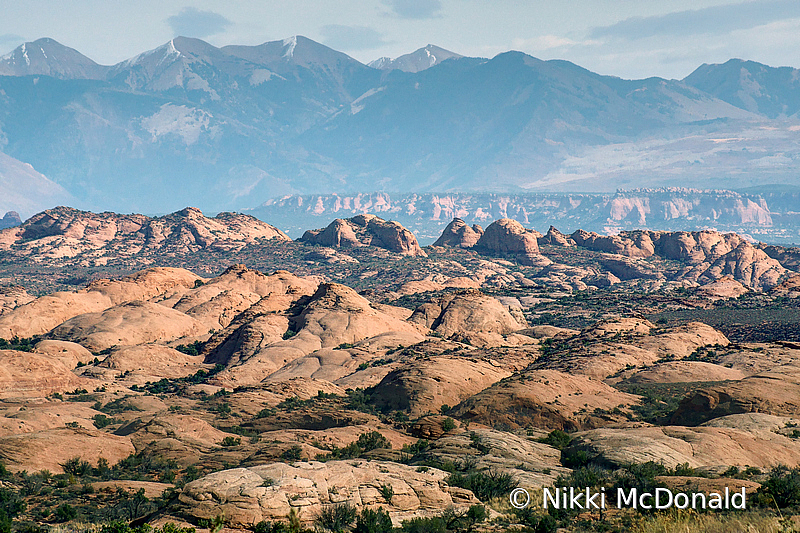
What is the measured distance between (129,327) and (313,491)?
99.1 meters

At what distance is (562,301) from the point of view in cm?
18288

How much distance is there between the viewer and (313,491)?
2992 cm

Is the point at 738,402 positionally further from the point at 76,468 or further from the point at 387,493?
the point at 76,468

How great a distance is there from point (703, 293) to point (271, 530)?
16765 centimetres

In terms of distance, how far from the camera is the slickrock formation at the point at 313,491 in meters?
28.2

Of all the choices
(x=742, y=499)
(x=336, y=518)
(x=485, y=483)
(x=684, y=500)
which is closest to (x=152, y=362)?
(x=485, y=483)

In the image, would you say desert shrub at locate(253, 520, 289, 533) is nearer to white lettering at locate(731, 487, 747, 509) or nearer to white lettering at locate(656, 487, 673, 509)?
white lettering at locate(656, 487, 673, 509)

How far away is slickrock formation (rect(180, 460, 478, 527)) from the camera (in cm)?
2820

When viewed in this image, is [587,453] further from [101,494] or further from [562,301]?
[562,301]

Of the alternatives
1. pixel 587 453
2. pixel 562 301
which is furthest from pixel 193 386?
pixel 562 301

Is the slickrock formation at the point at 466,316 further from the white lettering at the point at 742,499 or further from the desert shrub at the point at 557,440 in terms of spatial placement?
the white lettering at the point at 742,499

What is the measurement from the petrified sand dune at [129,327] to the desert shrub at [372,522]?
9560 centimetres

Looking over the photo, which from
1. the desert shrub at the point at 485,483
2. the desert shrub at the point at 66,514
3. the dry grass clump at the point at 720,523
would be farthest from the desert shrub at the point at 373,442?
the dry grass clump at the point at 720,523

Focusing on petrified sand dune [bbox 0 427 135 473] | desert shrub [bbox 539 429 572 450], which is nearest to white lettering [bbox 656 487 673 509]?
desert shrub [bbox 539 429 572 450]
